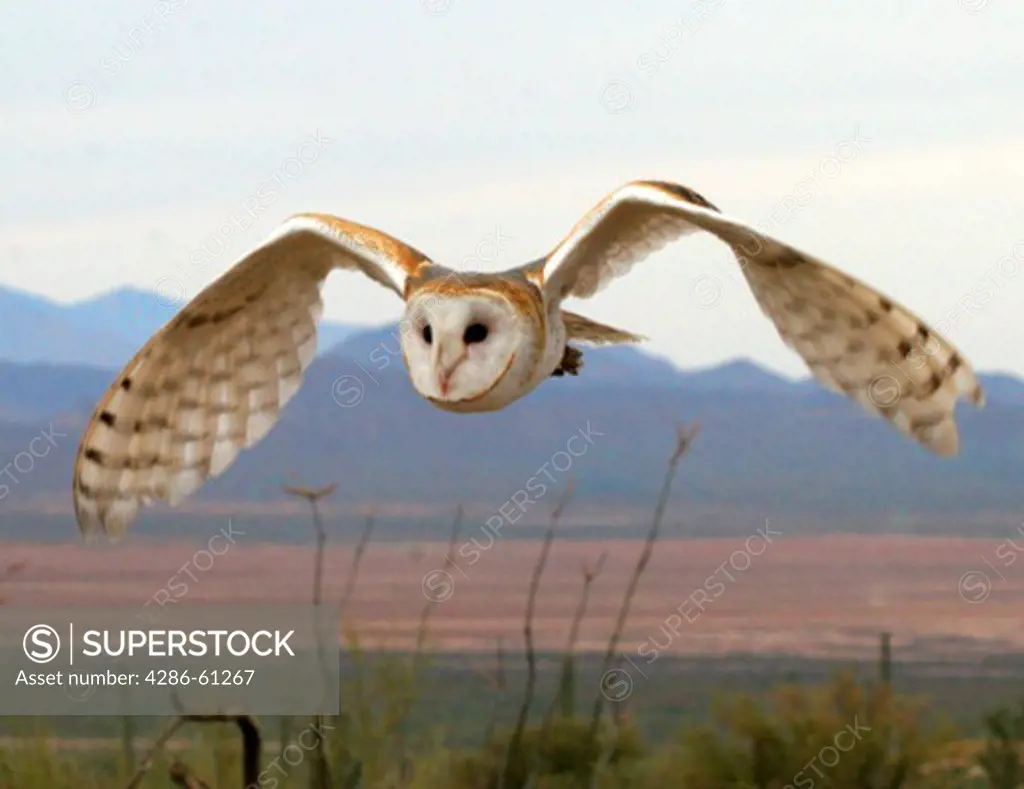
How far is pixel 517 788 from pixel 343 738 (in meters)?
0.54

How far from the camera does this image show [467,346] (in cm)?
429

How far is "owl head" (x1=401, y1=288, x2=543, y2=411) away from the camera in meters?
4.25

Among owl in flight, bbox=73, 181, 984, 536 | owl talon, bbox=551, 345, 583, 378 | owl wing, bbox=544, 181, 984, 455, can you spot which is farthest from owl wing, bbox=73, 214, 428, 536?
owl wing, bbox=544, 181, 984, 455

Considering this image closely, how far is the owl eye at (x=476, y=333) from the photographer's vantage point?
14.1 ft

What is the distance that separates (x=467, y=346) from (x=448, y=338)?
2.2 inches

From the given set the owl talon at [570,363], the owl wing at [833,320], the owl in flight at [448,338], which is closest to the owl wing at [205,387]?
the owl in flight at [448,338]

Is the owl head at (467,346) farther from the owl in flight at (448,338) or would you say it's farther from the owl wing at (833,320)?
the owl wing at (833,320)

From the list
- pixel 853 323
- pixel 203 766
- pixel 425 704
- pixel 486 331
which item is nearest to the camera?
pixel 486 331

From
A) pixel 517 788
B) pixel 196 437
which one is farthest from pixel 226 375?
pixel 517 788

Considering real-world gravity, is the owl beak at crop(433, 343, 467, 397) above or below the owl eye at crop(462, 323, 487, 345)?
below

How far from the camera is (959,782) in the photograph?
18.1ft

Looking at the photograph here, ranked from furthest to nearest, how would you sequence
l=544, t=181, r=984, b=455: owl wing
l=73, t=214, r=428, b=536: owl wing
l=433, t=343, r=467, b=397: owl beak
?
1. l=73, t=214, r=428, b=536: owl wing
2. l=544, t=181, r=984, b=455: owl wing
3. l=433, t=343, r=467, b=397: owl beak

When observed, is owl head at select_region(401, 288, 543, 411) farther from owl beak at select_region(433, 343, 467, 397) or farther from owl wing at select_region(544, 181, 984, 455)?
owl wing at select_region(544, 181, 984, 455)

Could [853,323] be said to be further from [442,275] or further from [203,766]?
[203,766]
